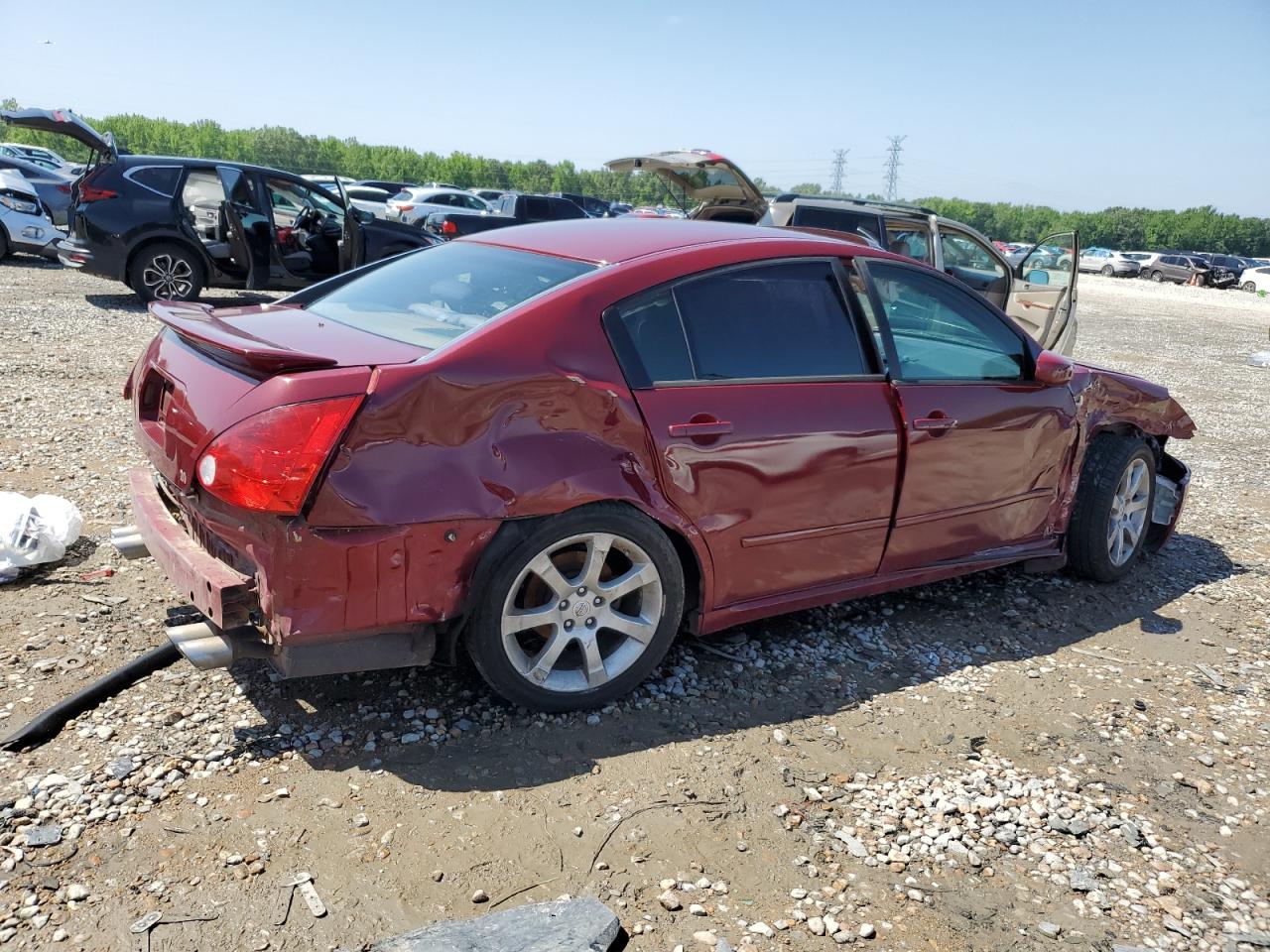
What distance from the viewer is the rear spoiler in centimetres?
283

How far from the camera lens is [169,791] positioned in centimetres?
280

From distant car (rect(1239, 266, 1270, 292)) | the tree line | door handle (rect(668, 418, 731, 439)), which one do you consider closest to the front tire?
door handle (rect(668, 418, 731, 439))

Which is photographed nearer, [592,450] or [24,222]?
[592,450]

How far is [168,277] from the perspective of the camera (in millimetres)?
11609

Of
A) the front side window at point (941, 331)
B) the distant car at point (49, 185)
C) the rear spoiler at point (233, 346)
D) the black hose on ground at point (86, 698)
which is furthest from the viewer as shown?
the distant car at point (49, 185)

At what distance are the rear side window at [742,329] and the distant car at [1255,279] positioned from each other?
46.1 meters

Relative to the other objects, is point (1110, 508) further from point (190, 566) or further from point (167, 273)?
point (167, 273)

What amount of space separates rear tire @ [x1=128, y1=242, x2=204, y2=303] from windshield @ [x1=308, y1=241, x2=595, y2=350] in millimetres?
8605

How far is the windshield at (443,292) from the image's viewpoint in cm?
335

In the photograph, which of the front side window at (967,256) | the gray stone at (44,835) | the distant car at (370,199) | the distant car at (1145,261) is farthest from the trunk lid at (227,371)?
the distant car at (1145,261)

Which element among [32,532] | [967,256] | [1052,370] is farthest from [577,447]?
[967,256]

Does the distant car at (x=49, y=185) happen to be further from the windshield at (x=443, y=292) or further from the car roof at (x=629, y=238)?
the car roof at (x=629, y=238)

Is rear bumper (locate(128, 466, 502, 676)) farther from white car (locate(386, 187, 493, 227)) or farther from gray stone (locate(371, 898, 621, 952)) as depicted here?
white car (locate(386, 187, 493, 227))

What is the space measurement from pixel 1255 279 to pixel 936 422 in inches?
1865
